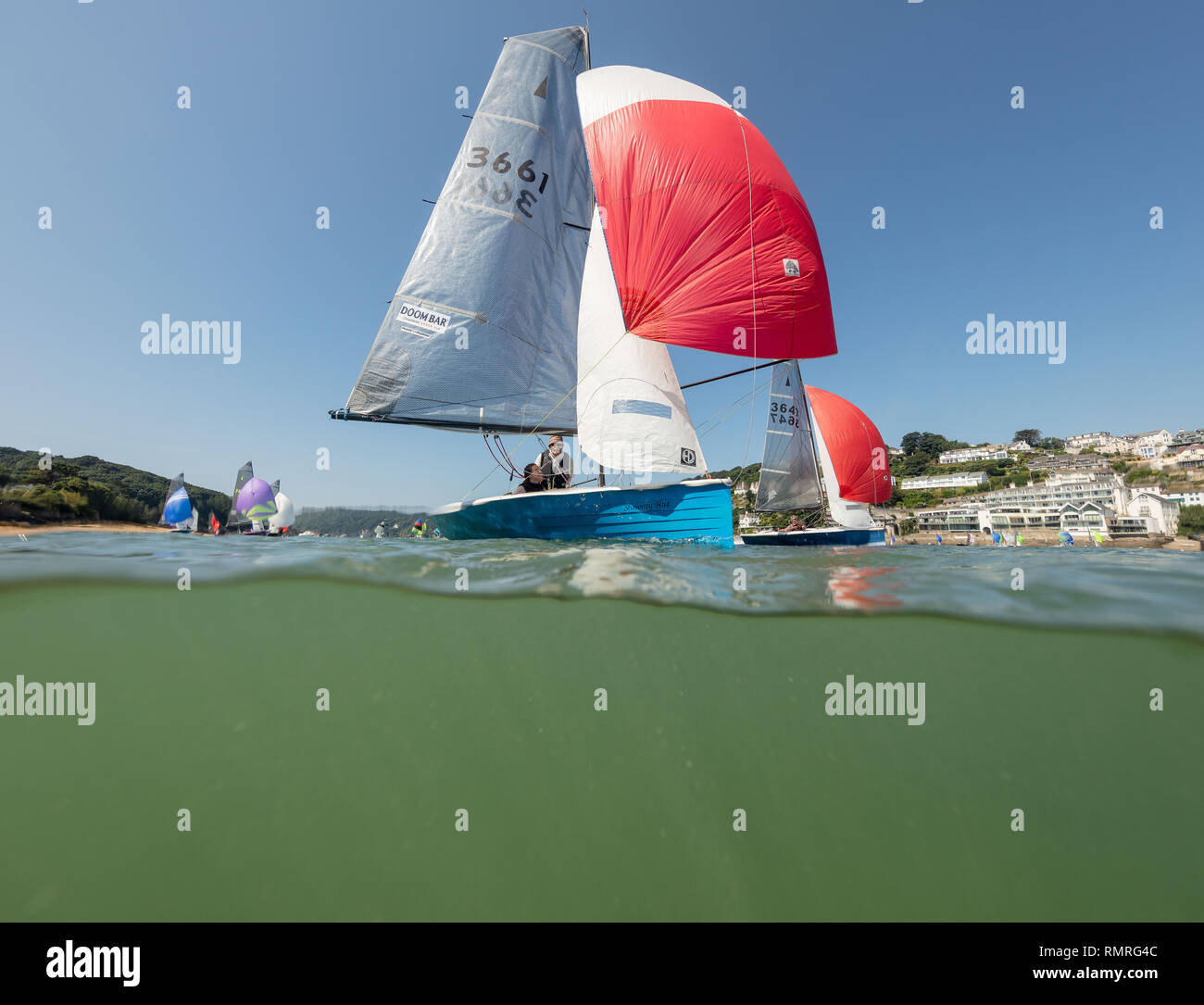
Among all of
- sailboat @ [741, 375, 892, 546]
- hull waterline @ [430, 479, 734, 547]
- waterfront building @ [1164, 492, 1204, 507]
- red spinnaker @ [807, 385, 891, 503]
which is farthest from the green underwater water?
red spinnaker @ [807, 385, 891, 503]

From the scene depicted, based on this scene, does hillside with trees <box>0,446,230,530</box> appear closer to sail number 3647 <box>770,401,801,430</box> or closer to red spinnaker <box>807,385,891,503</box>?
sail number 3647 <box>770,401,801,430</box>

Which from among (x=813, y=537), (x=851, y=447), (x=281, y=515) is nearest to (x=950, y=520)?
(x=851, y=447)

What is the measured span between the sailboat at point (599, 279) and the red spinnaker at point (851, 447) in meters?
15.9

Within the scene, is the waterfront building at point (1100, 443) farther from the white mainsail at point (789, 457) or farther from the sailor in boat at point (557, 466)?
the sailor in boat at point (557, 466)

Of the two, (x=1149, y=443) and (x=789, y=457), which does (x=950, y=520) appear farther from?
(x=1149, y=443)

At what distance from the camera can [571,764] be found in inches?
166

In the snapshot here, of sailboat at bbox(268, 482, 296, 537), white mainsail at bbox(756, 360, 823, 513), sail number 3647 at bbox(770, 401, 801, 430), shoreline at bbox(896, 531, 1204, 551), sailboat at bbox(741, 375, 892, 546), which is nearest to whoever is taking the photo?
shoreline at bbox(896, 531, 1204, 551)

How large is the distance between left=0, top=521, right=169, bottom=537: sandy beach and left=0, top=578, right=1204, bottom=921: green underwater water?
126 centimetres

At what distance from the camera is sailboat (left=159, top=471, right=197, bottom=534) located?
44.6ft

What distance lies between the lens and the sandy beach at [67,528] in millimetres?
6527

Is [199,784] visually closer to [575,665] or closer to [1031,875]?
[575,665]

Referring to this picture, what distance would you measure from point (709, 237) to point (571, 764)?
946 cm

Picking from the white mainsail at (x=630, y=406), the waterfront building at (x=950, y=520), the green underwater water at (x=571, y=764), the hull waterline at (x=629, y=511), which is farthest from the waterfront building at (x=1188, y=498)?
the waterfront building at (x=950, y=520)

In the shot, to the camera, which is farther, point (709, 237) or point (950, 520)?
point (950, 520)
